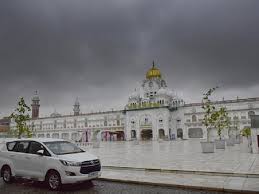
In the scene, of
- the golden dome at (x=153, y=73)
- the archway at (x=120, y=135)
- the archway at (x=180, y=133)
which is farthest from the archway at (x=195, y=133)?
the archway at (x=120, y=135)

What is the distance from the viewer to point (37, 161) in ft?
27.7

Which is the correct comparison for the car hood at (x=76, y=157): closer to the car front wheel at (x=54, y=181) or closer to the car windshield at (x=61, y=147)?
the car windshield at (x=61, y=147)

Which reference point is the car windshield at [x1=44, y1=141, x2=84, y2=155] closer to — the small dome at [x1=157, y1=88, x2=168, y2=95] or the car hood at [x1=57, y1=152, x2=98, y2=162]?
the car hood at [x1=57, y1=152, x2=98, y2=162]

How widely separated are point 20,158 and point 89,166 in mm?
2928

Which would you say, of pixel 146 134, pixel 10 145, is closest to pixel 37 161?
pixel 10 145

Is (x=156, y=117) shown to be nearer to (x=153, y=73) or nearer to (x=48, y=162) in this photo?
(x=153, y=73)

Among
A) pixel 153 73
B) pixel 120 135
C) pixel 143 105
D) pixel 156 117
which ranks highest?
pixel 153 73

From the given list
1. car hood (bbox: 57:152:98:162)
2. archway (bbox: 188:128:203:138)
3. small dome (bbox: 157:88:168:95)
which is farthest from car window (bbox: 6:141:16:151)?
small dome (bbox: 157:88:168:95)

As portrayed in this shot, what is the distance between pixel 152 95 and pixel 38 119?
52.8 m

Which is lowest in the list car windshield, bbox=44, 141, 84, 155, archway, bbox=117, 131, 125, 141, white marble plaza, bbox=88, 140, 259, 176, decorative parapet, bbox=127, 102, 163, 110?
archway, bbox=117, 131, 125, 141

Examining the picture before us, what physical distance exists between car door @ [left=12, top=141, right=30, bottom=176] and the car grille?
2319 mm

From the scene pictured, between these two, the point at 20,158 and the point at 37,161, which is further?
the point at 20,158

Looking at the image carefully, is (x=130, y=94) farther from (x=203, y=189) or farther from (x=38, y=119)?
(x=203, y=189)

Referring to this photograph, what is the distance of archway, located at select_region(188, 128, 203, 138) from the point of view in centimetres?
7169
